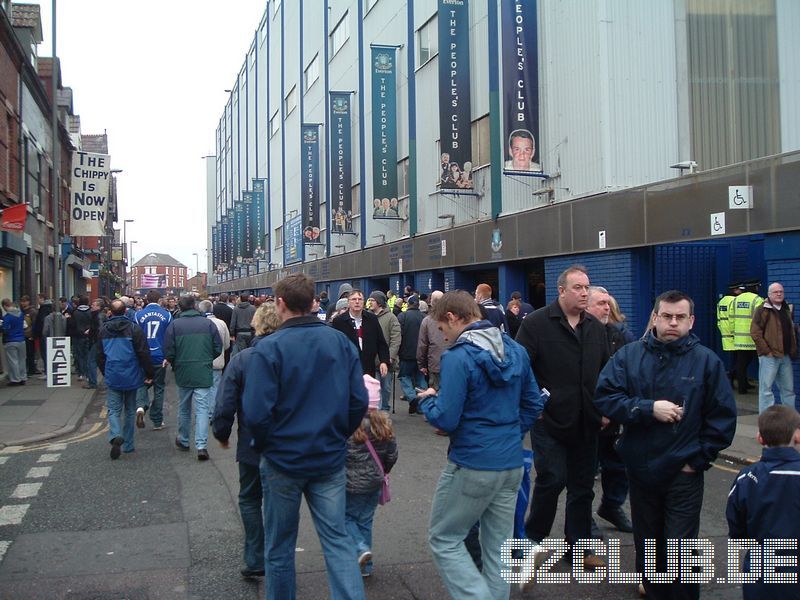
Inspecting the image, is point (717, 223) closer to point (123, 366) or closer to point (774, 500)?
point (123, 366)

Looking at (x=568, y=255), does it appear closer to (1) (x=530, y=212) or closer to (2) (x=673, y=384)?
(1) (x=530, y=212)

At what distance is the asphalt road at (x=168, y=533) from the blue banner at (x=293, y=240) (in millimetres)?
28309

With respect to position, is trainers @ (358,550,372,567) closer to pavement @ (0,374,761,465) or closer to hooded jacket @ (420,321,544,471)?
hooded jacket @ (420,321,544,471)

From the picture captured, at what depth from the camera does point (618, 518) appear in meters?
5.64

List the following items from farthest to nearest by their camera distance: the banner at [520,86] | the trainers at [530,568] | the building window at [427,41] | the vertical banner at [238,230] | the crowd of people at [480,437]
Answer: the vertical banner at [238,230] → the building window at [427,41] → the banner at [520,86] → the trainers at [530,568] → the crowd of people at [480,437]

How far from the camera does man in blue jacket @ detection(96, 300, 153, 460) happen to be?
340 inches

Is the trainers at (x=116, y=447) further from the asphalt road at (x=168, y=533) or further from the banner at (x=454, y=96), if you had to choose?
the banner at (x=454, y=96)

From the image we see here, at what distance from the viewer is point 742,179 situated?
11.4 metres

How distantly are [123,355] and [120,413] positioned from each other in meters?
0.69

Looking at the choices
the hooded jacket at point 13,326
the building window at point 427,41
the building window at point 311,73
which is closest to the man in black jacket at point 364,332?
the hooded jacket at point 13,326

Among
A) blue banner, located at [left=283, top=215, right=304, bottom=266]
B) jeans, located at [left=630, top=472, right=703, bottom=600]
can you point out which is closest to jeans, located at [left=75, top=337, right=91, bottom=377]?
jeans, located at [left=630, top=472, right=703, bottom=600]

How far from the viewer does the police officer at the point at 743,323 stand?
1163cm

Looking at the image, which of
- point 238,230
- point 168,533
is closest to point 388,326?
point 168,533

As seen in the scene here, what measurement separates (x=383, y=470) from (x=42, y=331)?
14.1m
